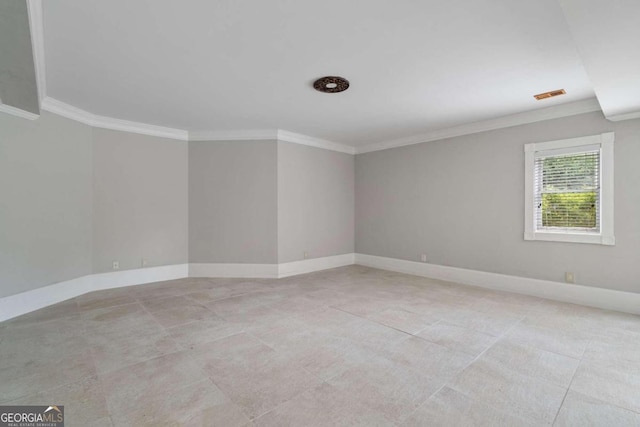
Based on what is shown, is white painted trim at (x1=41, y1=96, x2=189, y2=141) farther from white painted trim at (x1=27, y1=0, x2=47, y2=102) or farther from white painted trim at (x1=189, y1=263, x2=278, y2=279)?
white painted trim at (x1=189, y1=263, x2=278, y2=279)

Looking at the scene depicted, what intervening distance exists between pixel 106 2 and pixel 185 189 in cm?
361

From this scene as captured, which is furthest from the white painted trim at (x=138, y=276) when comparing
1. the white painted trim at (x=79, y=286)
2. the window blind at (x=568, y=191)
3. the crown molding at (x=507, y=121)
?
the window blind at (x=568, y=191)

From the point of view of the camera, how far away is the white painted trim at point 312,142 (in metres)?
5.40

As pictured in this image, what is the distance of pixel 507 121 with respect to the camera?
4434mm

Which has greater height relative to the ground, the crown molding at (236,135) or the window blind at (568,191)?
the crown molding at (236,135)

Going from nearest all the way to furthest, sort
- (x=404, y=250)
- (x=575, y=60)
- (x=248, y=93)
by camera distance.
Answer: (x=575, y=60), (x=248, y=93), (x=404, y=250)

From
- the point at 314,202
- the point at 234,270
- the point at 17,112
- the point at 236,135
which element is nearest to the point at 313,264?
the point at 314,202

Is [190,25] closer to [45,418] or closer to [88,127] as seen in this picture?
[45,418]

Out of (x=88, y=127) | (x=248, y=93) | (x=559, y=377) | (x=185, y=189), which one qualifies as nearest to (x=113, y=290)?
(x=185, y=189)

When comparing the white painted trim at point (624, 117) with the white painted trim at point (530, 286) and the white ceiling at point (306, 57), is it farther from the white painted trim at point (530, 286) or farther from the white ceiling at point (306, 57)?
the white painted trim at point (530, 286)

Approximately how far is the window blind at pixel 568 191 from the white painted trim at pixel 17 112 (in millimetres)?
6709

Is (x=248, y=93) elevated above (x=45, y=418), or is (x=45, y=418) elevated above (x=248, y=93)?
(x=248, y=93)

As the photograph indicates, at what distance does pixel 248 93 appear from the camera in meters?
3.60

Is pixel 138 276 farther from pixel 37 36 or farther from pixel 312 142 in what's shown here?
pixel 312 142
